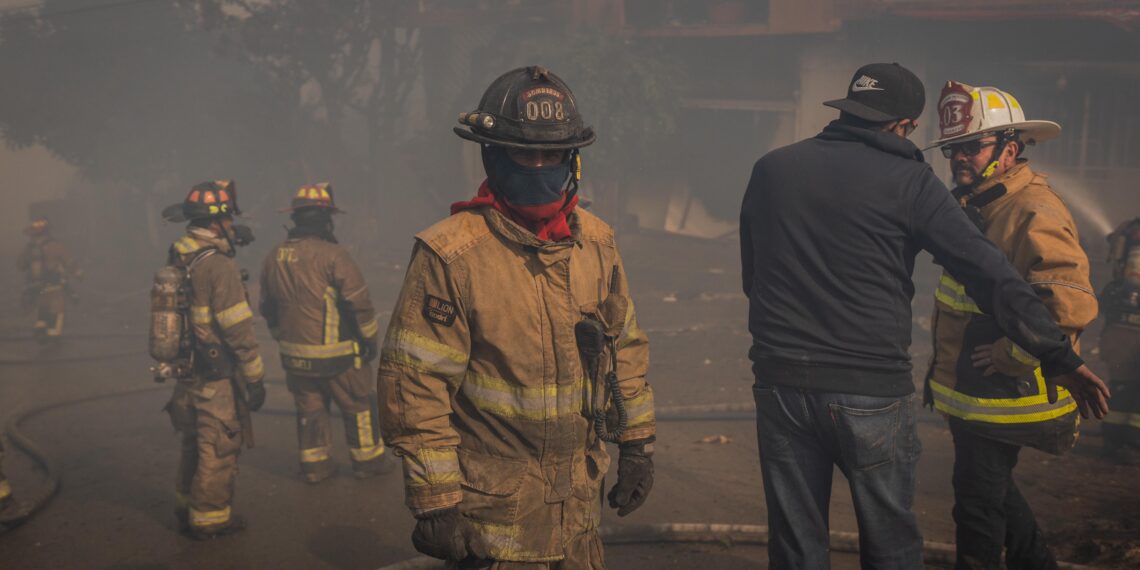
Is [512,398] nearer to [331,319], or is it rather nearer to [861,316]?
[861,316]

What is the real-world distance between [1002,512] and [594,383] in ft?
6.73

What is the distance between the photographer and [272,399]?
10281 mm

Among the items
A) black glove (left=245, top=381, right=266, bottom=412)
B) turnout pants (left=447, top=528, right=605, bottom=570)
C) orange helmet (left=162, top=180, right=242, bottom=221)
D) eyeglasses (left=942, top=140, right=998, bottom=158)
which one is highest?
eyeglasses (left=942, top=140, right=998, bottom=158)

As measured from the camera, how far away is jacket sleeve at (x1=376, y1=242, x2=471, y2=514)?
294cm

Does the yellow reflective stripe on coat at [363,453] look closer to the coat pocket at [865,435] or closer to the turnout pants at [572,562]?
the turnout pants at [572,562]

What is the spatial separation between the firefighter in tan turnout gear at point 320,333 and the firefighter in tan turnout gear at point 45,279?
8.14 meters

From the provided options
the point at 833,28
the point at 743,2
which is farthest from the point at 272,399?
the point at 743,2

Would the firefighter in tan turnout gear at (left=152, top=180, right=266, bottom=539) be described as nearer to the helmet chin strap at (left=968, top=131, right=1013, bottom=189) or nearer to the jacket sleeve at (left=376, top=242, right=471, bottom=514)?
the jacket sleeve at (left=376, top=242, right=471, bottom=514)

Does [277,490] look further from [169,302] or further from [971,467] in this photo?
[971,467]

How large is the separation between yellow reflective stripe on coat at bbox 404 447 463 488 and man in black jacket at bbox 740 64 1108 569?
1.31 metres

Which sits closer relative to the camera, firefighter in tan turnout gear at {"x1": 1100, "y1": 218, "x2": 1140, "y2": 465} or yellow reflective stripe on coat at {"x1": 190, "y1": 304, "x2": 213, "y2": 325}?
yellow reflective stripe on coat at {"x1": 190, "y1": 304, "x2": 213, "y2": 325}

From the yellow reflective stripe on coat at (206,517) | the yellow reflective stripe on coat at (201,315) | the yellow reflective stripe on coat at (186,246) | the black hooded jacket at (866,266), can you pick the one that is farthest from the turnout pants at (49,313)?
the black hooded jacket at (866,266)

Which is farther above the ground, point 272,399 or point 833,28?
point 833,28

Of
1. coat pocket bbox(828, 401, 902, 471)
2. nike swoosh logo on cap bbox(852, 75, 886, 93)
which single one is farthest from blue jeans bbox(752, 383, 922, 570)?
nike swoosh logo on cap bbox(852, 75, 886, 93)
